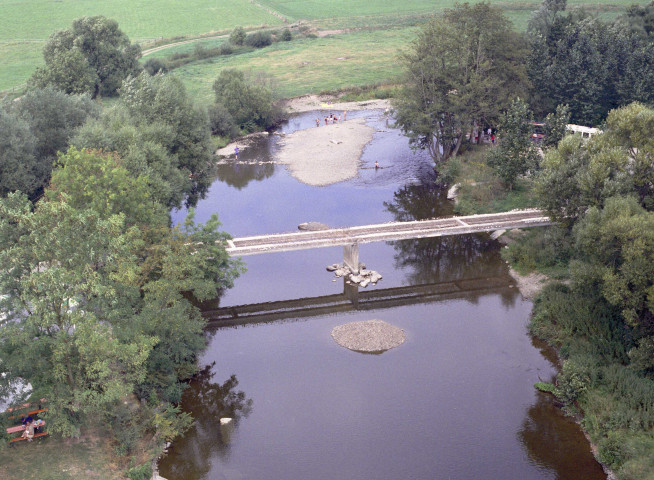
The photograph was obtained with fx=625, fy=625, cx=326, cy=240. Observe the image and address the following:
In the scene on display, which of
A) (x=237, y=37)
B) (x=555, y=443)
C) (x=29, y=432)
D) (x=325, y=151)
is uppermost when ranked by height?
(x=237, y=37)

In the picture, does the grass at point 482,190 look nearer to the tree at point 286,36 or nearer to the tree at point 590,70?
the tree at point 590,70

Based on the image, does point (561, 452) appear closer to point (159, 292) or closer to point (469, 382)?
point (469, 382)

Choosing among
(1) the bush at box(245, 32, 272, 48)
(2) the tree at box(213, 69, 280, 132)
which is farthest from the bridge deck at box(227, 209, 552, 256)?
(1) the bush at box(245, 32, 272, 48)

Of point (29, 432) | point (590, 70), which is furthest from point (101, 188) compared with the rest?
point (590, 70)

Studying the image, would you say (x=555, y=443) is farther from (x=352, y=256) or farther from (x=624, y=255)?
(x=352, y=256)

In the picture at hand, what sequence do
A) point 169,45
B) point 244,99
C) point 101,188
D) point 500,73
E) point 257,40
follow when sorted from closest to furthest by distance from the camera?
point 101,188, point 500,73, point 244,99, point 169,45, point 257,40

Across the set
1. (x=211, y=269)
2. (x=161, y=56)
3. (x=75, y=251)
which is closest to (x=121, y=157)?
(x=211, y=269)
